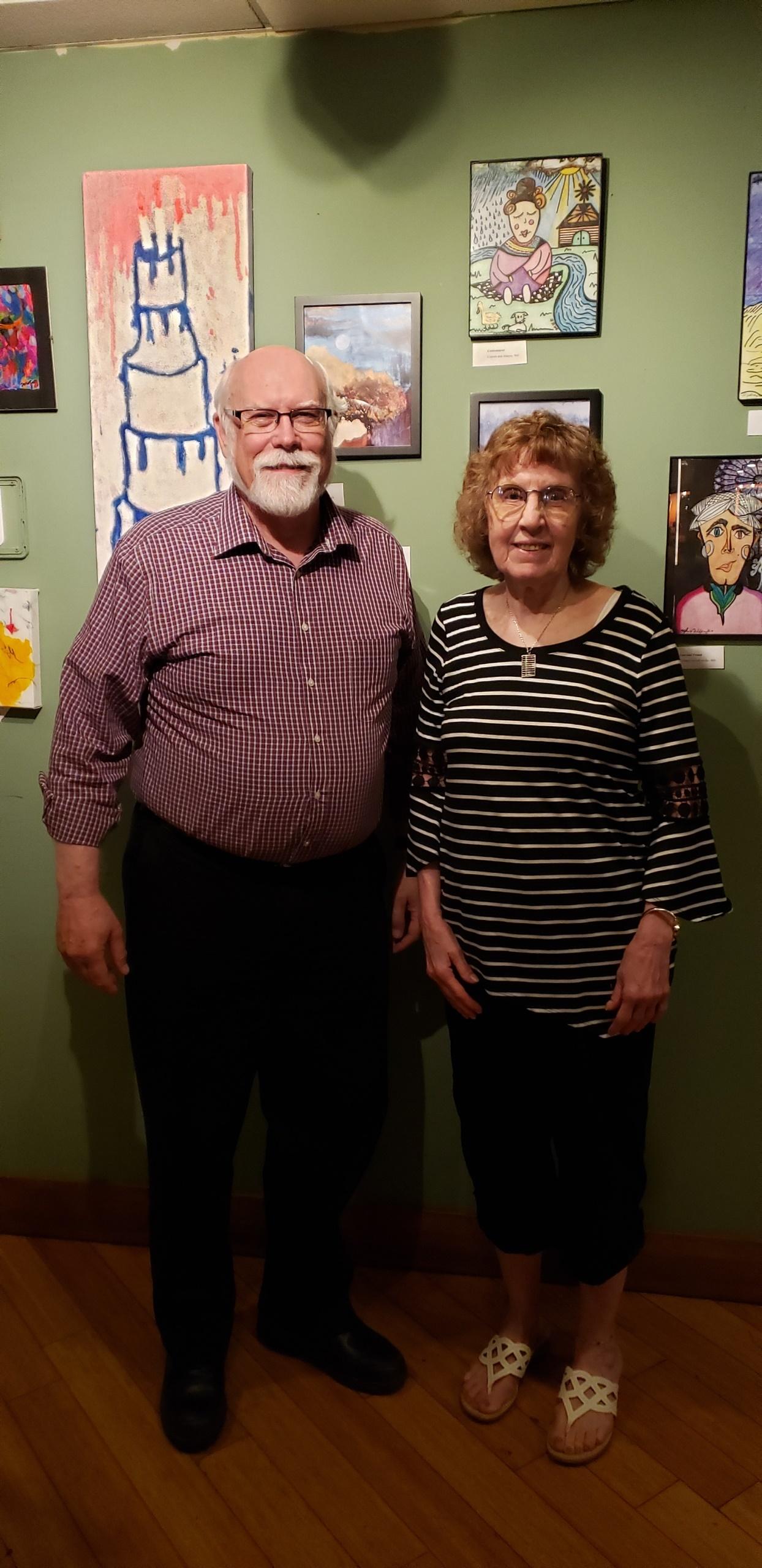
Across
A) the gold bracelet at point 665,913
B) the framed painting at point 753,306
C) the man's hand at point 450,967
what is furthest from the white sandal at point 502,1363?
the framed painting at point 753,306

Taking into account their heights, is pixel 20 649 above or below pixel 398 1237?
above

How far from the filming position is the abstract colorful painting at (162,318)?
1754mm

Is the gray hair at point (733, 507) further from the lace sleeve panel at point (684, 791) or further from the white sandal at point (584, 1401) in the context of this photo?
the white sandal at point (584, 1401)

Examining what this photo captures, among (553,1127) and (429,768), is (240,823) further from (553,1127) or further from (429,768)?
(553,1127)

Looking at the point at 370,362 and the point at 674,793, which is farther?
the point at 370,362

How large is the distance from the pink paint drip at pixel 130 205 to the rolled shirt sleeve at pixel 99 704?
1.99 feet

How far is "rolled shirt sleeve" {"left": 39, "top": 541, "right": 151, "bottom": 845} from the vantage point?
4.89 ft

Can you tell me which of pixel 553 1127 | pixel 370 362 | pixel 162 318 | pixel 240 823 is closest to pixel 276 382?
pixel 370 362

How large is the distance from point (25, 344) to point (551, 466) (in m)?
1.04

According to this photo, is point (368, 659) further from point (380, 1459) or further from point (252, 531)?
A: point (380, 1459)

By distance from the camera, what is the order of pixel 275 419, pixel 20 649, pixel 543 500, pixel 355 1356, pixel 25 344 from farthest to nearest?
pixel 20 649 → pixel 25 344 → pixel 355 1356 → pixel 275 419 → pixel 543 500

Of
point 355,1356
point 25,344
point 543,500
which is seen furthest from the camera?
point 25,344

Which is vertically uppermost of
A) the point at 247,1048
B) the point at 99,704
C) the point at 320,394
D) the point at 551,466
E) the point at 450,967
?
the point at 320,394

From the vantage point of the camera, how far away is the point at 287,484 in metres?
1.49
